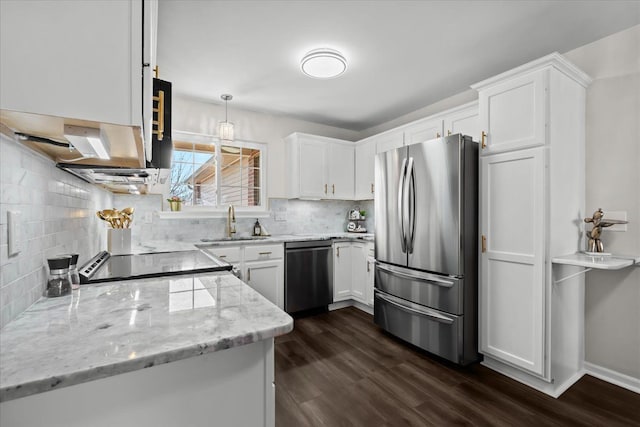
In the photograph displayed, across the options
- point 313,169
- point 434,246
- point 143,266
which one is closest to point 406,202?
point 434,246

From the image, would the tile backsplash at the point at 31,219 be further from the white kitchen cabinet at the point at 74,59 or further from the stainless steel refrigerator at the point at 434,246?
the stainless steel refrigerator at the point at 434,246

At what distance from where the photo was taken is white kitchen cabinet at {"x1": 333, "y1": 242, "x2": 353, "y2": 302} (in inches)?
151

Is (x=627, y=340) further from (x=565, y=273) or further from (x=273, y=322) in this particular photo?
(x=273, y=322)

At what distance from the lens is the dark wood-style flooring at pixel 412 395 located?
1.81 metres

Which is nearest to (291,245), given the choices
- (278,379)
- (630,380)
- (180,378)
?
(278,379)

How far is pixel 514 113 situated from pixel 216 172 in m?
3.18

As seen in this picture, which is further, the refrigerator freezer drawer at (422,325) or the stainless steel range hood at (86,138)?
the refrigerator freezer drawer at (422,325)

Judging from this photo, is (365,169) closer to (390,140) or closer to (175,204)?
(390,140)

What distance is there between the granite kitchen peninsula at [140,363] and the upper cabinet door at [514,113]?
2158 mm

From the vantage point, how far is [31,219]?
1.03 meters

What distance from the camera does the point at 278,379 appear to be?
2.22 m

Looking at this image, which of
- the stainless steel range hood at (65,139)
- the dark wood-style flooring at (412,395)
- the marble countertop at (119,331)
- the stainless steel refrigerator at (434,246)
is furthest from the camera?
the stainless steel refrigerator at (434,246)

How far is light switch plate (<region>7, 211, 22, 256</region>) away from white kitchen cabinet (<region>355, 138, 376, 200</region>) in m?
3.55

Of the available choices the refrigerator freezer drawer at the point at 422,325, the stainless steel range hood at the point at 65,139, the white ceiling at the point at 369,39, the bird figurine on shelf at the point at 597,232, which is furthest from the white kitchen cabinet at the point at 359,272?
the stainless steel range hood at the point at 65,139
